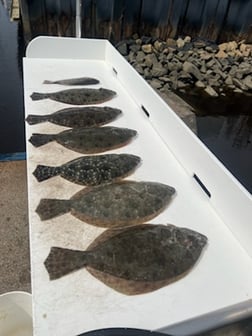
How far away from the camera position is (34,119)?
2793 millimetres

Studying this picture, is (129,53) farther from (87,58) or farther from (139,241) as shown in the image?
(139,241)

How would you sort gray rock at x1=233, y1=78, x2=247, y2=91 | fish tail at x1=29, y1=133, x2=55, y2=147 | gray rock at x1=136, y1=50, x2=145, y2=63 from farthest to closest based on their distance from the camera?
1. gray rock at x1=233, y1=78, x2=247, y2=91
2. gray rock at x1=136, y1=50, x2=145, y2=63
3. fish tail at x1=29, y1=133, x2=55, y2=147

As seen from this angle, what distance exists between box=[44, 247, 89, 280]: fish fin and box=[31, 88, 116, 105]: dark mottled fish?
6.54 feet

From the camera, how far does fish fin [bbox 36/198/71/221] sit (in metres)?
1.82

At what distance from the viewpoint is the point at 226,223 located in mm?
1924

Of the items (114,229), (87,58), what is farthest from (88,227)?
(87,58)

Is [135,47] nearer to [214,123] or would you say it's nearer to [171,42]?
[171,42]

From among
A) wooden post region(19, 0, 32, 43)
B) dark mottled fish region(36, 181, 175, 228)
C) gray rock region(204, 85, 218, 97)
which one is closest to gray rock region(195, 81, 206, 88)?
gray rock region(204, 85, 218, 97)

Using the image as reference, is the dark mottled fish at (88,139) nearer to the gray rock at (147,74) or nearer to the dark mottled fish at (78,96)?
the dark mottled fish at (78,96)

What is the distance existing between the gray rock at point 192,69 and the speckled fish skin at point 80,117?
231 inches

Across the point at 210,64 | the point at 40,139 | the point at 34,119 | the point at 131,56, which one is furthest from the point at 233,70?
the point at 40,139

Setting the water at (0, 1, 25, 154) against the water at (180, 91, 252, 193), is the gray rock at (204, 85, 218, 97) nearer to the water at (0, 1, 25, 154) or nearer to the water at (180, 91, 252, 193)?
the water at (180, 91, 252, 193)

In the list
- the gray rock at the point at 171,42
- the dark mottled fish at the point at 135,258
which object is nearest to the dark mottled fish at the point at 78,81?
the dark mottled fish at the point at 135,258

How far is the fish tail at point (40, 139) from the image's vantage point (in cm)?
246
